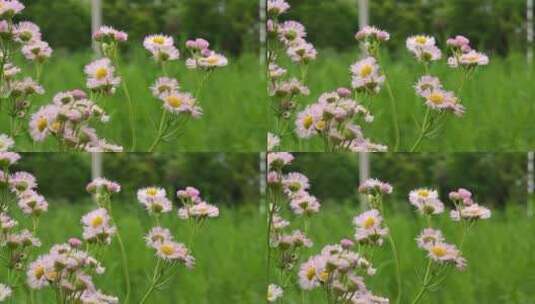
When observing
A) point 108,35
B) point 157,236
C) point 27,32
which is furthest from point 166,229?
point 27,32

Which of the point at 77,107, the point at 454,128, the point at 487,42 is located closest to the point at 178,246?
the point at 77,107

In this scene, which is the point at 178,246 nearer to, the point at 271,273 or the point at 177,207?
the point at 177,207

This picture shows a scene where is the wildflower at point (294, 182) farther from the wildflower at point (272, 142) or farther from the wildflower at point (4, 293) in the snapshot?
the wildflower at point (4, 293)

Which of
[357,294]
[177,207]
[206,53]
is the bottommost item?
[357,294]

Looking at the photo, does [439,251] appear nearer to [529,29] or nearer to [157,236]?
[529,29]

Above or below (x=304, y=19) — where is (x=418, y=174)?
below

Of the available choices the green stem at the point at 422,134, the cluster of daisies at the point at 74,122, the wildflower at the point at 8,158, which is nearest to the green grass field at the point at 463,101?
the green stem at the point at 422,134
